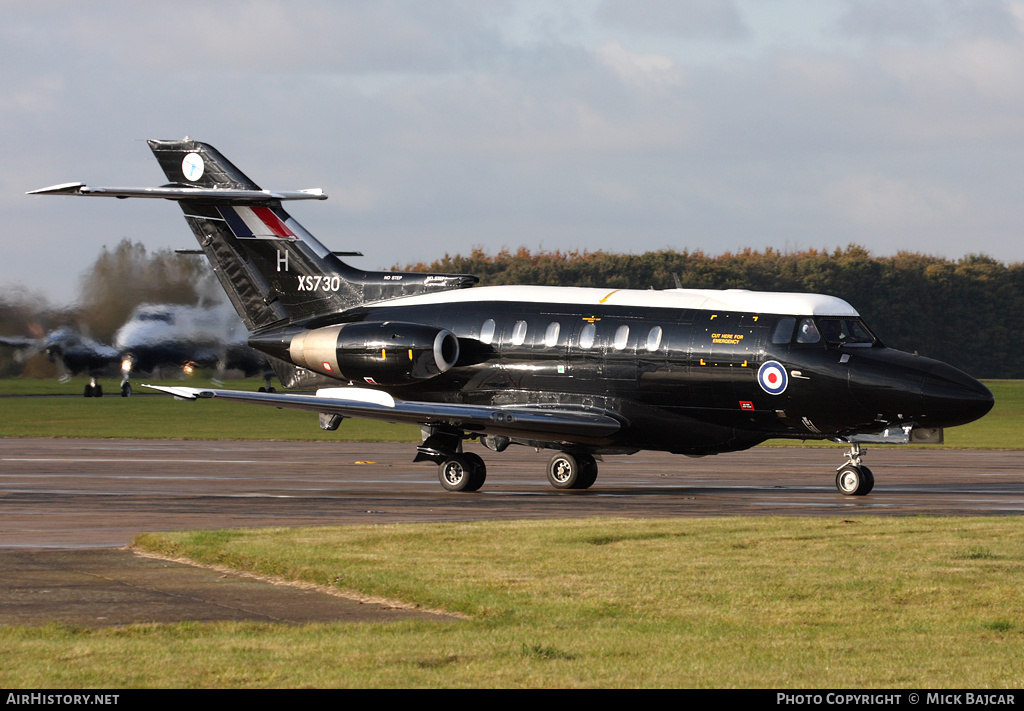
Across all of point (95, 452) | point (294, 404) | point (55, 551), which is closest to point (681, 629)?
point (55, 551)

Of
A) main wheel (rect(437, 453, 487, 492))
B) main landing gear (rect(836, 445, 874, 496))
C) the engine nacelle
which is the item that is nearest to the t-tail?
the engine nacelle

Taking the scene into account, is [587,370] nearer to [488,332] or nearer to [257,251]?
[488,332]

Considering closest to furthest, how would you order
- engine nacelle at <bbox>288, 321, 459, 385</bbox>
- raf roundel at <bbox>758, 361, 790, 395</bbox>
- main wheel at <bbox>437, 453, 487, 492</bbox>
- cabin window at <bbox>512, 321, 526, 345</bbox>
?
raf roundel at <bbox>758, 361, 790, 395</bbox> < main wheel at <bbox>437, 453, 487, 492</bbox> < cabin window at <bbox>512, 321, 526, 345</bbox> < engine nacelle at <bbox>288, 321, 459, 385</bbox>

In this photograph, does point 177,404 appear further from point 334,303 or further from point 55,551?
point 55,551

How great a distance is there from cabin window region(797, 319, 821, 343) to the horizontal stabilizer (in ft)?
34.6

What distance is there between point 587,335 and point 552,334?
74 centimetres

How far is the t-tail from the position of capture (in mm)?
29453

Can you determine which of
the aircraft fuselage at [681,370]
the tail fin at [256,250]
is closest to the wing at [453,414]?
the aircraft fuselage at [681,370]

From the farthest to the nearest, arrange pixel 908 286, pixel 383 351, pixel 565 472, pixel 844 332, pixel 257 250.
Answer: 1. pixel 908 286
2. pixel 257 250
3. pixel 383 351
4. pixel 565 472
5. pixel 844 332

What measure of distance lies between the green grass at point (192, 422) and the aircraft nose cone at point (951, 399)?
67.8ft

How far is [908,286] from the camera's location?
9119 cm

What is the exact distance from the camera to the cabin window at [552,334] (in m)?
25.9

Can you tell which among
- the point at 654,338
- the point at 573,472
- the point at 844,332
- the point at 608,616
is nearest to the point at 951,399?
the point at 844,332

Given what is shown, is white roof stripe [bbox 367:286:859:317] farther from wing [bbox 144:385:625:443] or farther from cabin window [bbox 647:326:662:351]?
wing [bbox 144:385:625:443]
